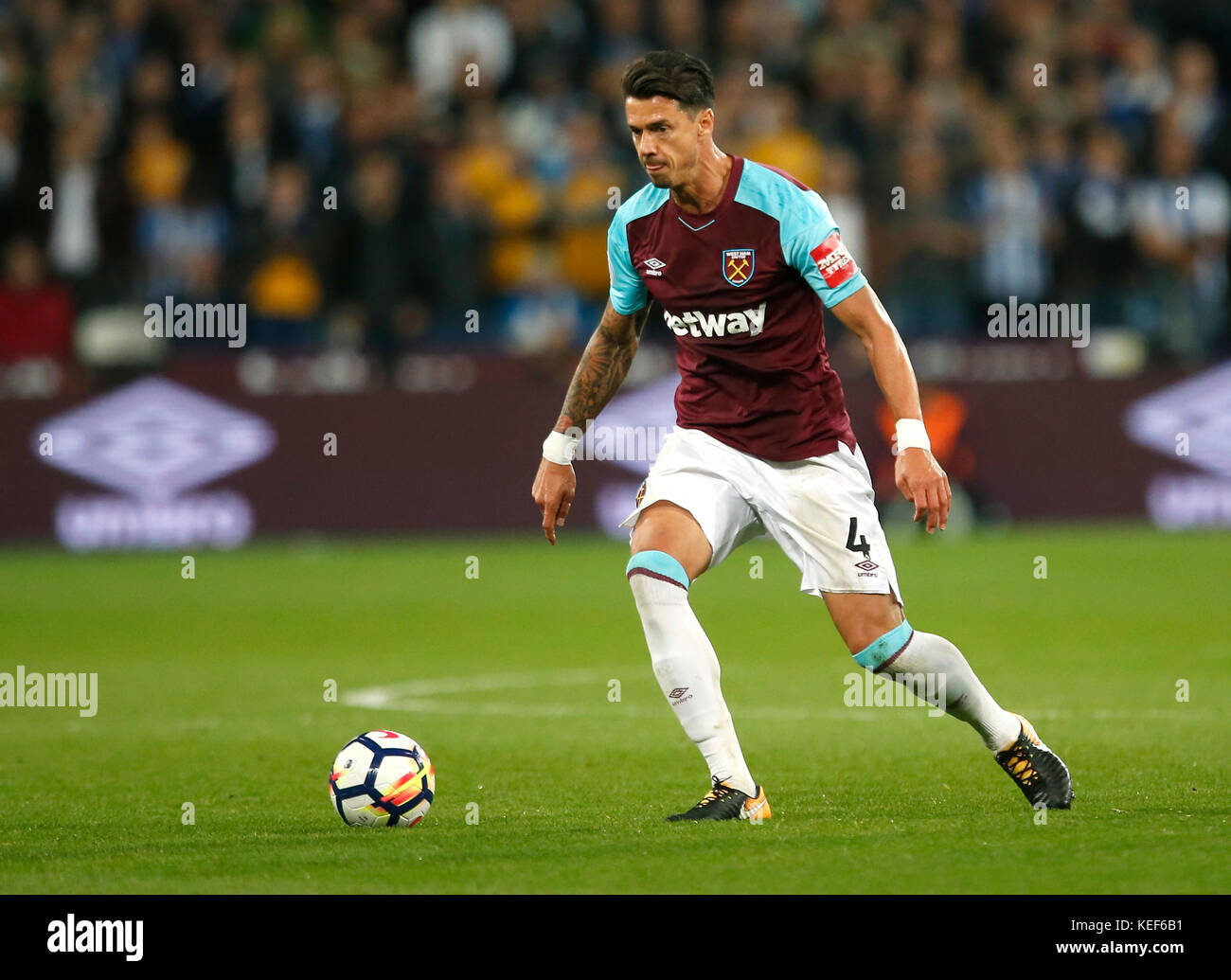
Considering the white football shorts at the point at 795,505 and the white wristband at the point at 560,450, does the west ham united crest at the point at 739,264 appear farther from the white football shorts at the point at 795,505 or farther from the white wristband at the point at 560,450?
the white wristband at the point at 560,450

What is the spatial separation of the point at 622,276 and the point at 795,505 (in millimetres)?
998

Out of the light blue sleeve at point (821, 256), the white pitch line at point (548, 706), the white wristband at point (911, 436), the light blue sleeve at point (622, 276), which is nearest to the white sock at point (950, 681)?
the white wristband at point (911, 436)

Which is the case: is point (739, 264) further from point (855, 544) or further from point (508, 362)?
point (508, 362)

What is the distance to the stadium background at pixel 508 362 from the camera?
11047 mm

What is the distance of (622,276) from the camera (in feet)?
23.4

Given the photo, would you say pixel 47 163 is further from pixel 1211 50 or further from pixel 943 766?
pixel 943 766

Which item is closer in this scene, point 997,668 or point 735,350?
point 735,350

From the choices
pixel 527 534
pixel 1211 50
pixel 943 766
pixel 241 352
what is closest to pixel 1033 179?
pixel 1211 50

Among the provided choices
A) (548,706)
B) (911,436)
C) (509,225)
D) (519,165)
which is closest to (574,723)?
(548,706)

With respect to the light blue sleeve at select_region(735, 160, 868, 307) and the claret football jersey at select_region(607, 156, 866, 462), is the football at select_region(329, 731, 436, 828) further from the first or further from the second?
the light blue sleeve at select_region(735, 160, 868, 307)

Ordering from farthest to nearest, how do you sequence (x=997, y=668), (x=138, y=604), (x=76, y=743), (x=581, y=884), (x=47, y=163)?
1. (x=47, y=163)
2. (x=138, y=604)
3. (x=997, y=668)
4. (x=76, y=743)
5. (x=581, y=884)

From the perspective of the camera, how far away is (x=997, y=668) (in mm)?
10969

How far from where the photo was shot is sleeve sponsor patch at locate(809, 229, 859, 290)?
21.8 ft
